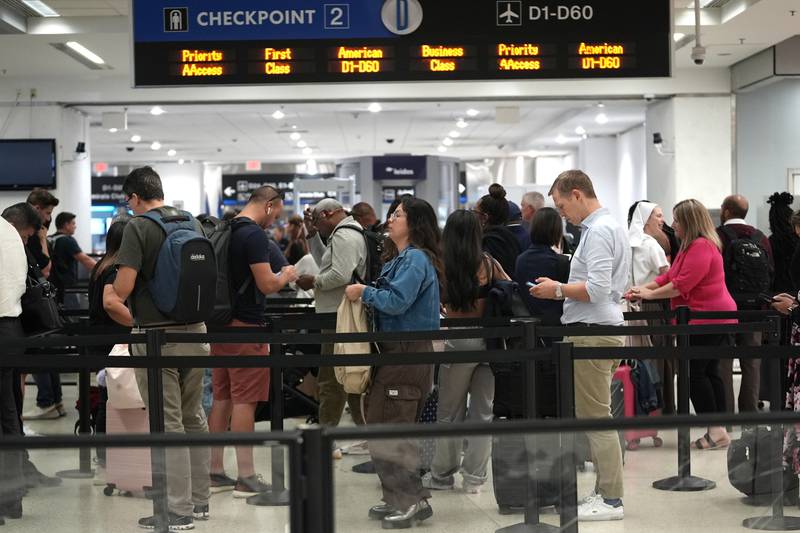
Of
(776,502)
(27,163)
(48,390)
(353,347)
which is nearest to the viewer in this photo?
(776,502)

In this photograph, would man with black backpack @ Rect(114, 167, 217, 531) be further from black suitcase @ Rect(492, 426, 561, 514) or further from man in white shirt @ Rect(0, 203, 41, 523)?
black suitcase @ Rect(492, 426, 561, 514)

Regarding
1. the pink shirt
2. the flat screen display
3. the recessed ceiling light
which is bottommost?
the pink shirt

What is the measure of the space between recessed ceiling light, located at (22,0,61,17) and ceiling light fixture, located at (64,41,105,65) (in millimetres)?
1126

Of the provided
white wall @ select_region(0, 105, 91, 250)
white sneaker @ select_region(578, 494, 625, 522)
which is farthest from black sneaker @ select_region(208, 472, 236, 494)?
white wall @ select_region(0, 105, 91, 250)

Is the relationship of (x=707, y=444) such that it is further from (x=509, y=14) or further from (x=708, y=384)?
(x=509, y=14)

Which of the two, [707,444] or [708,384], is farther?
[708,384]

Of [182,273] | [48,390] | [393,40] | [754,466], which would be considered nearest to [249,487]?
[754,466]

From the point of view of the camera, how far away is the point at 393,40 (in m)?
7.68

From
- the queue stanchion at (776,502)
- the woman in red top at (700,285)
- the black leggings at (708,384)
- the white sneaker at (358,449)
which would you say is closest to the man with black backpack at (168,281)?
the white sneaker at (358,449)

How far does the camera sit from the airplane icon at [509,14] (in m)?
7.67

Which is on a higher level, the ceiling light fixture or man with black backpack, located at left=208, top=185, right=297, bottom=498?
the ceiling light fixture

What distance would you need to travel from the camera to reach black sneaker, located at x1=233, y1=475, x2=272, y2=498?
3.01 m

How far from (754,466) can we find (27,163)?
13.6m

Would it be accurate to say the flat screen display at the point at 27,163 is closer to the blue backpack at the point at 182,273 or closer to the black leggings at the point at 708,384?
the blue backpack at the point at 182,273
